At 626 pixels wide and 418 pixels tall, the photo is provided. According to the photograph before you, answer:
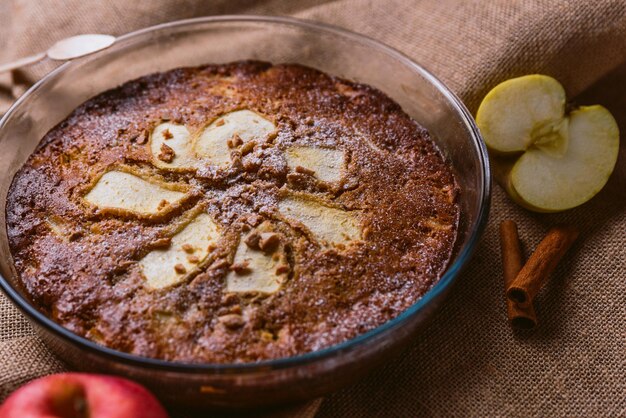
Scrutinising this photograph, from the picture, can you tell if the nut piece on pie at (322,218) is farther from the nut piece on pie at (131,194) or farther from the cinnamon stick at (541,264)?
the cinnamon stick at (541,264)

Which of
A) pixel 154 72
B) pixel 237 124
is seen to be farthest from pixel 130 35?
pixel 237 124

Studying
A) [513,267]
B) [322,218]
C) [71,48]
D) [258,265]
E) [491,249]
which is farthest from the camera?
[71,48]

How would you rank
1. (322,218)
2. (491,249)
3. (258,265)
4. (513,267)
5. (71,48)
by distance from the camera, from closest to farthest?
(258,265), (322,218), (513,267), (491,249), (71,48)

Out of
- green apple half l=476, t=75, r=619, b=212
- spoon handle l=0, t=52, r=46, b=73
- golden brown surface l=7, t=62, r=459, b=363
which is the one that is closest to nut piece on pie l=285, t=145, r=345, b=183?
golden brown surface l=7, t=62, r=459, b=363

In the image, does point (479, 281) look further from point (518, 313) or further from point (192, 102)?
point (192, 102)

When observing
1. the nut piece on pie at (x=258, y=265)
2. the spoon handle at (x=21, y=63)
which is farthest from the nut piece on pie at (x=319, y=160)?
the spoon handle at (x=21, y=63)

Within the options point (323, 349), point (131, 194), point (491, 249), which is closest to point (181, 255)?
point (131, 194)

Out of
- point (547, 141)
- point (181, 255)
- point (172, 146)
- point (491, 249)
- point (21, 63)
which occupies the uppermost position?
point (21, 63)

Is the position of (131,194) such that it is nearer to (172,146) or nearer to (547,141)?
(172,146)
